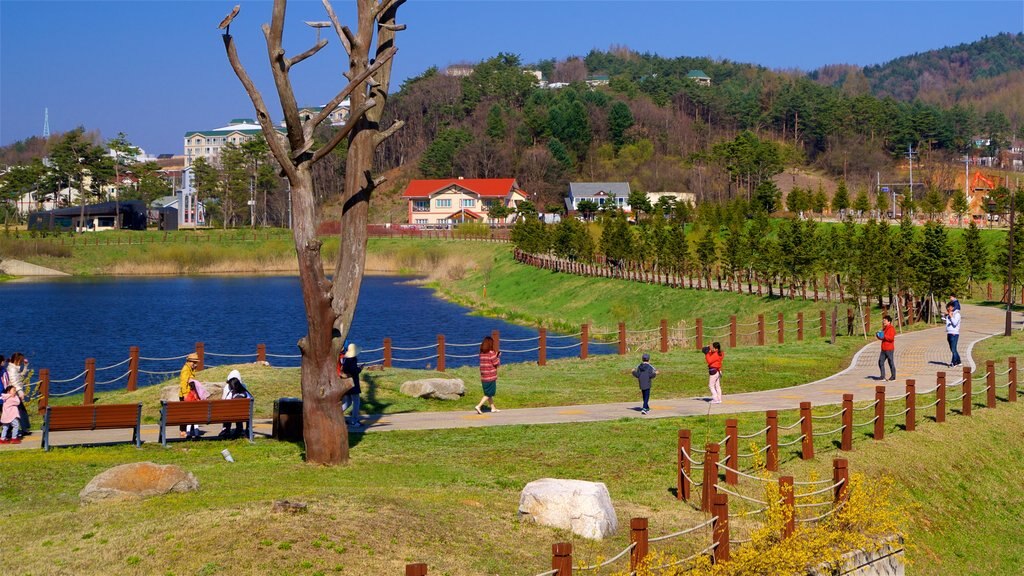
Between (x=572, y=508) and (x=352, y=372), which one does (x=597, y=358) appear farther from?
(x=572, y=508)

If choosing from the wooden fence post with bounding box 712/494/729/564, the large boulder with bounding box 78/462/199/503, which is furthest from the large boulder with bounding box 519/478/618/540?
the large boulder with bounding box 78/462/199/503

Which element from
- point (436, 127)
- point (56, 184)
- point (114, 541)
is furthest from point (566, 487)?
point (436, 127)

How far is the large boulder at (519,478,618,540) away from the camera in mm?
13461

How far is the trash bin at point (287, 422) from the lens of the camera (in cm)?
1956

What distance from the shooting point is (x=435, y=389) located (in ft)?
81.9

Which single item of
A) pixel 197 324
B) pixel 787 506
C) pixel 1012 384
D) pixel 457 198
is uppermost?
pixel 457 198

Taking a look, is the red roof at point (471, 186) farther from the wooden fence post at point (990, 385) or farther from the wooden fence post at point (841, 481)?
the wooden fence post at point (841, 481)

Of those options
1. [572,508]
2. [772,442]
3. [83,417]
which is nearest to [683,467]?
[772,442]

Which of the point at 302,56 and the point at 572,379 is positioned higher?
the point at 302,56

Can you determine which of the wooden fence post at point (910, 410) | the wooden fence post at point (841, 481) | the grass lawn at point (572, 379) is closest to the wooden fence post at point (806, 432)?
the wooden fence post at point (841, 481)

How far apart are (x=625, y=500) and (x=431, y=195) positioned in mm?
127032

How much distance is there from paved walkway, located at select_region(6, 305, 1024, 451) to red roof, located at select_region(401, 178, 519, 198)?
105 metres

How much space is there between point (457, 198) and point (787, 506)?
128558 millimetres

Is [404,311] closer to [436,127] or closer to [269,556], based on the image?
[269,556]
